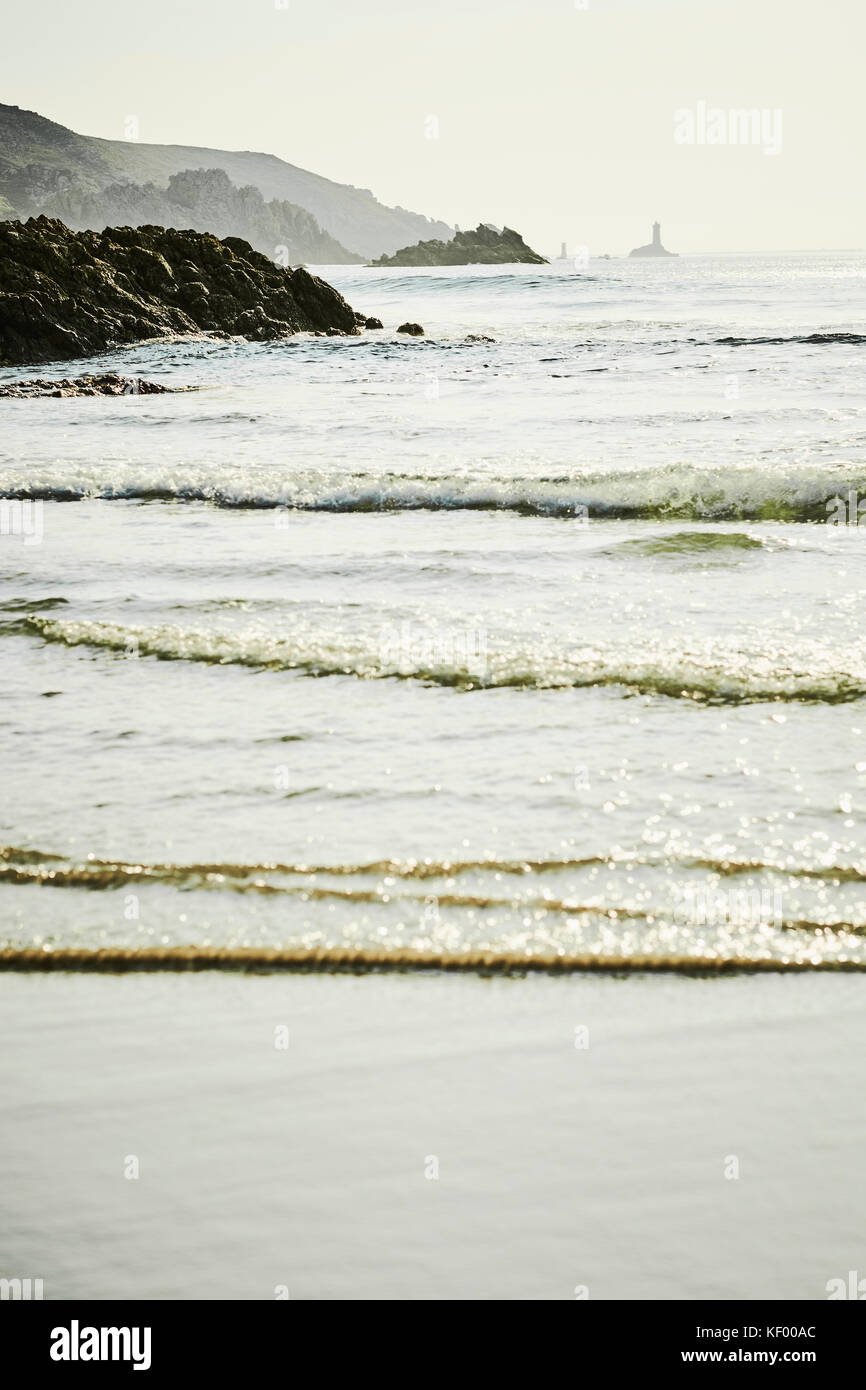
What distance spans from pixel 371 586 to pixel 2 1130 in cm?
385

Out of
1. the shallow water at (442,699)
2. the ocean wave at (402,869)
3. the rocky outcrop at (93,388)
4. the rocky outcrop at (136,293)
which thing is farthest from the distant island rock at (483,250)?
the ocean wave at (402,869)

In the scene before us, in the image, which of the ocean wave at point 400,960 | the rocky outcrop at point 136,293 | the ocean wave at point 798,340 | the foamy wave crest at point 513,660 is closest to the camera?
the ocean wave at point 400,960

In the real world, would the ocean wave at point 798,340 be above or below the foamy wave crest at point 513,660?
above

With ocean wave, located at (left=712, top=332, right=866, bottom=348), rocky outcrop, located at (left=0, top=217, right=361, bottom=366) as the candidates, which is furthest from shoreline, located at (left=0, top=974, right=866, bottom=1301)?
rocky outcrop, located at (left=0, top=217, right=361, bottom=366)

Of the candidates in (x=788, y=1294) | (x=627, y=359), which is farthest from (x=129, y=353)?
(x=788, y=1294)

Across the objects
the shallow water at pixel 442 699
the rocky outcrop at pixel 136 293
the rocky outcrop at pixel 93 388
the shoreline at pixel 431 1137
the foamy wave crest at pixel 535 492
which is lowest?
the shoreline at pixel 431 1137

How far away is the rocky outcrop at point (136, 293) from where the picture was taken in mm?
22984

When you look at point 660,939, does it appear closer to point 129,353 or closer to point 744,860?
point 744,860

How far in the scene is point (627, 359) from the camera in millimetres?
19312

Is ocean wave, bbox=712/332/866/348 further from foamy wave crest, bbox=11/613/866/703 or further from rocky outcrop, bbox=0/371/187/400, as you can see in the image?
foamy wave crest, bbox=11/613/866/703

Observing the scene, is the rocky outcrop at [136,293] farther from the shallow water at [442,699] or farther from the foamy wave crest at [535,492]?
the foamy wave crest at [535,492]

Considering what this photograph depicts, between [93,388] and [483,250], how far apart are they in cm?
10836

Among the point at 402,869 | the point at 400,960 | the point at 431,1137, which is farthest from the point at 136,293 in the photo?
the point at 431,1137

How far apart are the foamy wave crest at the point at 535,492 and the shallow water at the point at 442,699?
0.03 metres
